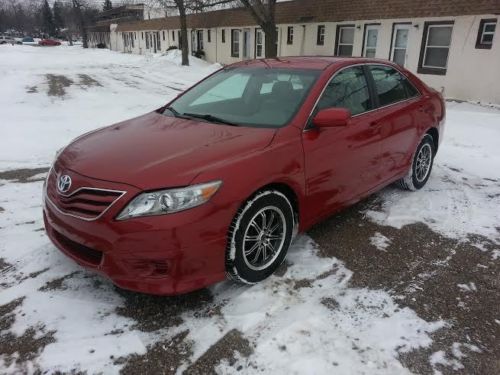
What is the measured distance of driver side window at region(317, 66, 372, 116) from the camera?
12.3ft

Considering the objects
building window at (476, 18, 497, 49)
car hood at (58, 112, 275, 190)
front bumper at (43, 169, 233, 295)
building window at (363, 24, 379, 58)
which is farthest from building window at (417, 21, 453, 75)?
front bumper at (43, 169, 233, 295)

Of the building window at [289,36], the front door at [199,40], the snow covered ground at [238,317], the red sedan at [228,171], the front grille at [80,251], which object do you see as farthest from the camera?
the front door at [199,40]

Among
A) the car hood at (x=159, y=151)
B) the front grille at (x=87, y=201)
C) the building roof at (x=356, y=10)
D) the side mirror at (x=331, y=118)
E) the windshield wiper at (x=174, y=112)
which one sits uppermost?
the building roof at (x=356, y=10)

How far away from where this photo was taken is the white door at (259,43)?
22867 mm

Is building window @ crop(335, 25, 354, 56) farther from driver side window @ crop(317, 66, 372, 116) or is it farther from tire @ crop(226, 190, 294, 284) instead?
tire @ crop(226, 190, 294, 284)

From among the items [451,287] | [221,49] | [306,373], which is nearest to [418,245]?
[451,287]

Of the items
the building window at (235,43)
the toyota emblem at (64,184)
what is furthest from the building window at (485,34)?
the building window at (235,43)

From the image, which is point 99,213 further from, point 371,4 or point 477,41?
point 371,4

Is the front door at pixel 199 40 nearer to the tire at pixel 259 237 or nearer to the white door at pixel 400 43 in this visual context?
the white door at pixel 400 43

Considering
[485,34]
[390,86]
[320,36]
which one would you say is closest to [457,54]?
[485,34]

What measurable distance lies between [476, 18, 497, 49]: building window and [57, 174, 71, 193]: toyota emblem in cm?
1325

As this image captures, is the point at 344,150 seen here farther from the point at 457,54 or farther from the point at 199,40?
the point at 199,40

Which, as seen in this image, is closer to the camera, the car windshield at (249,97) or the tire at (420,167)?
the car windshield at (249,97)

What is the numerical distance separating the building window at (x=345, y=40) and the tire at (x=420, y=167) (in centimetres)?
1267
